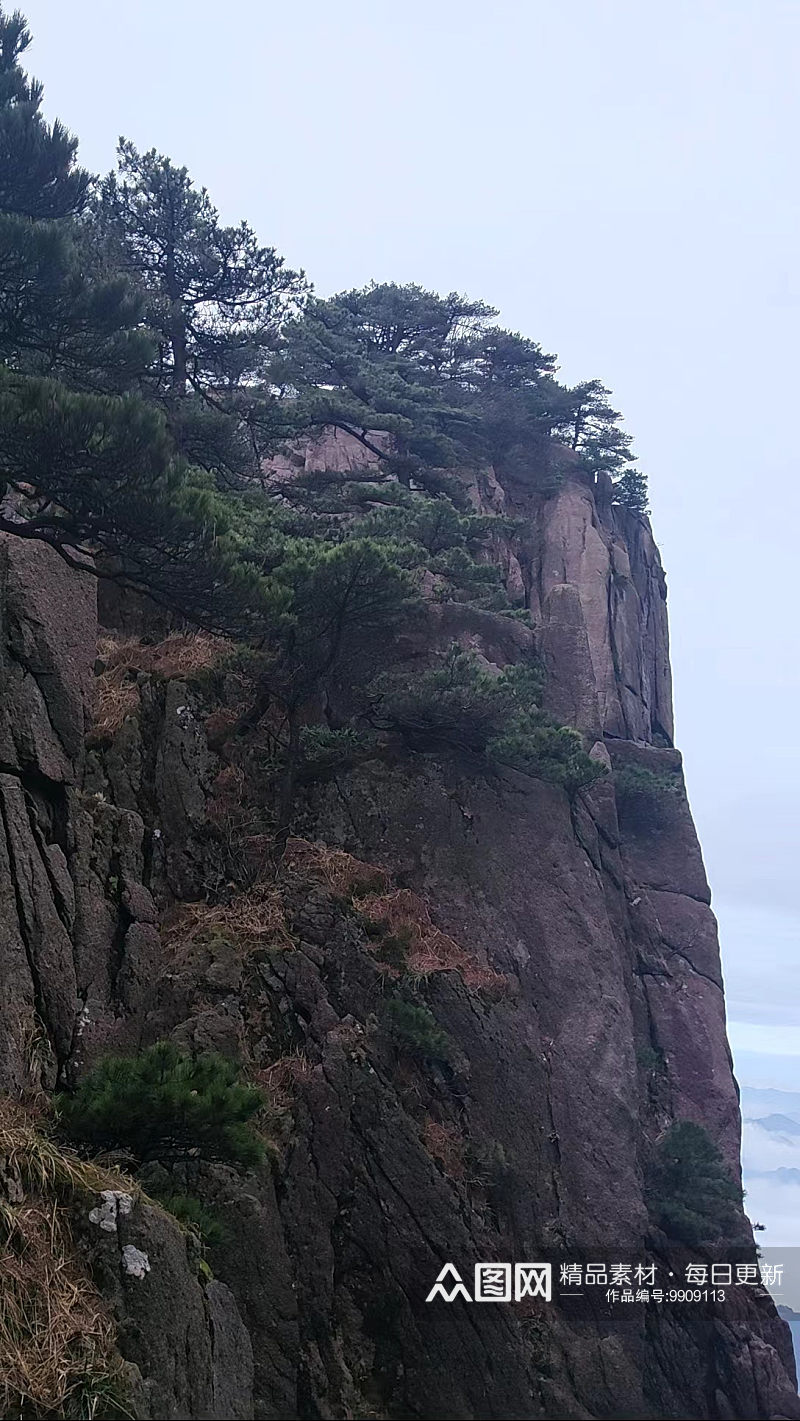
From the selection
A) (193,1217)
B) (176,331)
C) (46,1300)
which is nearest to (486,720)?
(193,1217)

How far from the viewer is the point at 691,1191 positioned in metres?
13.8

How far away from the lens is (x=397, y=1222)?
9.91 meters

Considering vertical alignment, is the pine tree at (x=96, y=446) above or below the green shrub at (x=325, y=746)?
above

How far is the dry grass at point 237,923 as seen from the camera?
36.1 feet

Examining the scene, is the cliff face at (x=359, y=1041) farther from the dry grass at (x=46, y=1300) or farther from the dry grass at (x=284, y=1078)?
the dry grass at (x=46, y=1300)

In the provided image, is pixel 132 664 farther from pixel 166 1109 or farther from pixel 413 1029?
pixel 166 1109

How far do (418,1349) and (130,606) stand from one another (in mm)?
10336

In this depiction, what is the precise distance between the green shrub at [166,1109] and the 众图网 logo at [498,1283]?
3.74 meters

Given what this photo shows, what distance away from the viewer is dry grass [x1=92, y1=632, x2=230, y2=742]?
1197cm

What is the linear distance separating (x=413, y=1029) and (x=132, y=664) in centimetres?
577

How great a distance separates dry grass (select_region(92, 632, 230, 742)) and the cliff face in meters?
0.15

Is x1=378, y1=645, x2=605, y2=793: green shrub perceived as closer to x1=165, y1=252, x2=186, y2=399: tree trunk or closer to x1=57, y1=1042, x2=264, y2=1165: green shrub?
x1=165, y1=252, x2=186, y2=399: tree trunk

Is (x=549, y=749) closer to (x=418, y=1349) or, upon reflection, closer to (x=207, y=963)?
(x=207, y=963)

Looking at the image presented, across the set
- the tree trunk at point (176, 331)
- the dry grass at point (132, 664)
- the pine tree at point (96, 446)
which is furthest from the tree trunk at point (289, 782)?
the tree trunk at point (176, 331)
